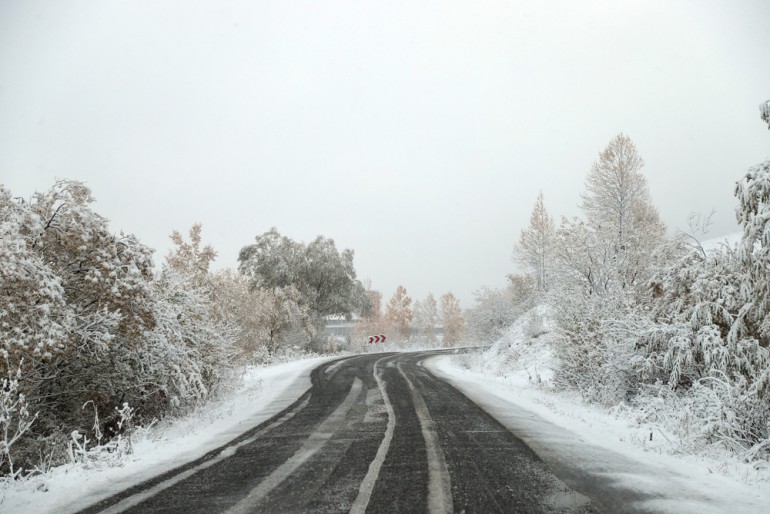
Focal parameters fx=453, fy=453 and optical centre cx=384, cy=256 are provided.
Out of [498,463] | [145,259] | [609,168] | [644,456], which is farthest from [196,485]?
[609,168]

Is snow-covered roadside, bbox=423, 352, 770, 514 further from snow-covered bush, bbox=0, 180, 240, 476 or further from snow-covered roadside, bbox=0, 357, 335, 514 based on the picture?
snow-covered bush, bbox=0, 180, 240, 476

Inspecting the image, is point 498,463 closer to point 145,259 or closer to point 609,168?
point 145,259

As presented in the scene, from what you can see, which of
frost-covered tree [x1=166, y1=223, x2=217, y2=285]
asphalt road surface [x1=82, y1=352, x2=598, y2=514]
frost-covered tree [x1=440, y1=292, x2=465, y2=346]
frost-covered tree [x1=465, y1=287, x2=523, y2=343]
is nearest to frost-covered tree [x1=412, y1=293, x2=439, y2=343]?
frost-covered tree [x1=440, y1=292, x2=465, y2=346]

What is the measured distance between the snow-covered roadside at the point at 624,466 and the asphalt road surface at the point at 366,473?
36 centimetres

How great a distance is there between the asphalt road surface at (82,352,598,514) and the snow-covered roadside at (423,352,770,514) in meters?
0.36

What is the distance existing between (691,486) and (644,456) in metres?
1.41

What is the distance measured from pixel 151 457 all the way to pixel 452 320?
184 ft

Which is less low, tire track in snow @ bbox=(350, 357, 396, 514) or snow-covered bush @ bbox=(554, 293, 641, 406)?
snow-covered bush @ bbox=(554, 293, 641, 406)

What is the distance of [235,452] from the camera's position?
6402 mm

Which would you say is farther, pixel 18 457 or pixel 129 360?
pixel 129 360

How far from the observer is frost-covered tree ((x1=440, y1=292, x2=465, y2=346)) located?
193ft

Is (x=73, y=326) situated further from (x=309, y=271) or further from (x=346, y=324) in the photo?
(x=346, y=324)

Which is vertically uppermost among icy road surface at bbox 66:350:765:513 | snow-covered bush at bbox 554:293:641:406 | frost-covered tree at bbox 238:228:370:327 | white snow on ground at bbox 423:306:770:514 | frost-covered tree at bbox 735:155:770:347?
frost-covered tree at bbox 238:228:370:327

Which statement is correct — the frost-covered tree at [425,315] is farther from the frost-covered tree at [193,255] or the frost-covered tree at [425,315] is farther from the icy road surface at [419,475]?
the icy road surface at [419,475]
